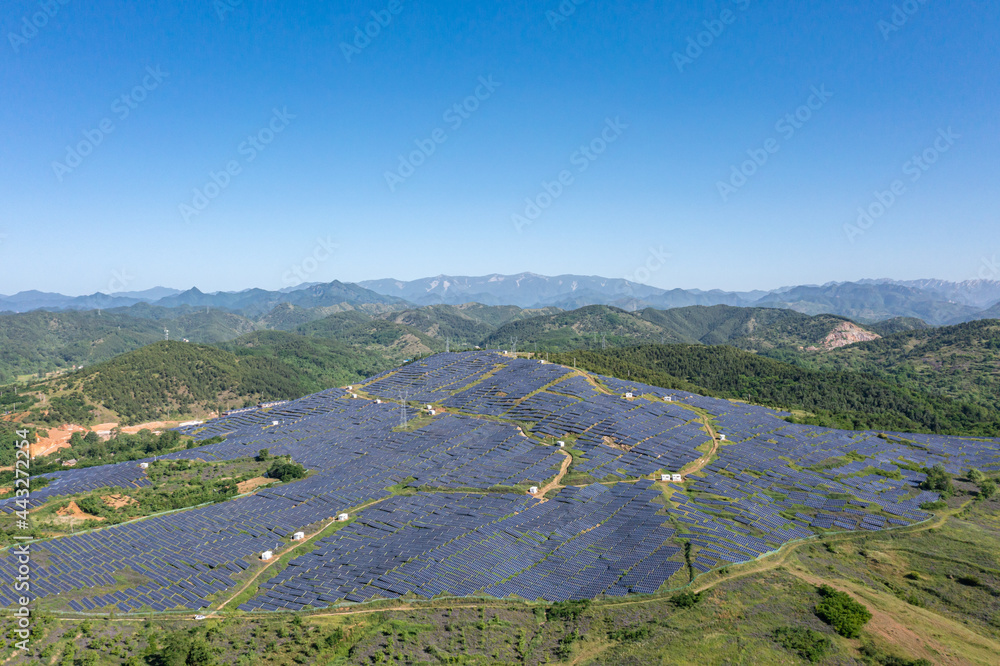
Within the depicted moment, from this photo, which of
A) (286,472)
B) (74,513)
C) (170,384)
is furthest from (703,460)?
(170,384)

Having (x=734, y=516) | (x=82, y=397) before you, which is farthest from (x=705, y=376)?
(x=82, y=397)

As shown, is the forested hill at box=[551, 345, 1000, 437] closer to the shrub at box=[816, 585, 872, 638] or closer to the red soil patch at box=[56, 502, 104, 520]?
the shrub at box=[816, 585, 872, 638]

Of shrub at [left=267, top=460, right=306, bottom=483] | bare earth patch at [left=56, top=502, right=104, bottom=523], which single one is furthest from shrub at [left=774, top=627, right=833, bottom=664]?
bare earth patch at [left=56, top=502, right=104, bottom=523]

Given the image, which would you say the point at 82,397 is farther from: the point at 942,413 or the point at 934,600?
the point at 942,413

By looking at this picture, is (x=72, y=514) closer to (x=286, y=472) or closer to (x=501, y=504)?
(x=286, y=472)

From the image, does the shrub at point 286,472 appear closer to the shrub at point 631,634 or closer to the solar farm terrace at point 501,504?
the solar farm terrace at point 501,504

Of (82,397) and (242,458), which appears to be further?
(82,397)

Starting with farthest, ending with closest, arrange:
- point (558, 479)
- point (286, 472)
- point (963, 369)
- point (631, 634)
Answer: point (963, 369), point (286, 472), point (558, 479), point (631, 634)
